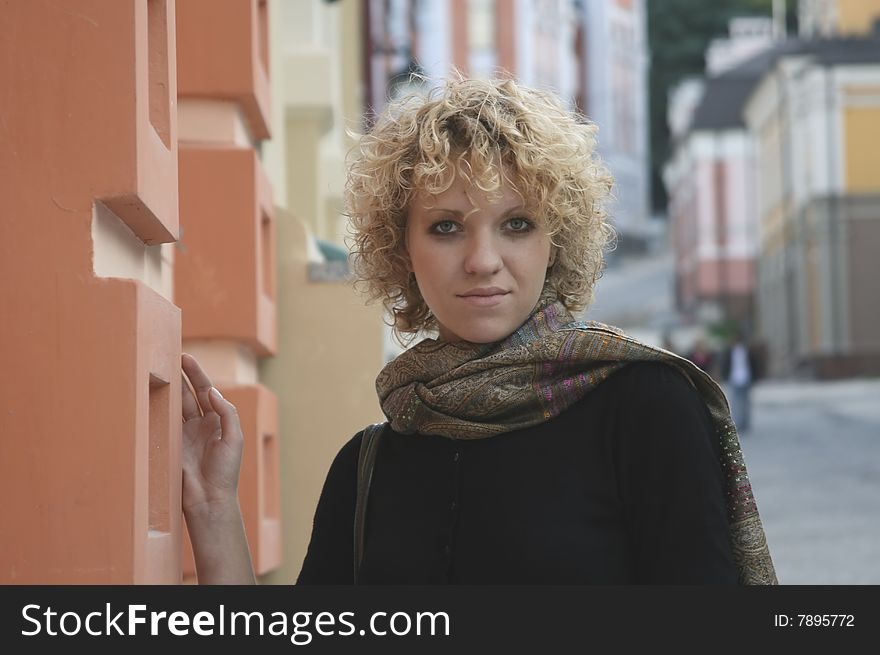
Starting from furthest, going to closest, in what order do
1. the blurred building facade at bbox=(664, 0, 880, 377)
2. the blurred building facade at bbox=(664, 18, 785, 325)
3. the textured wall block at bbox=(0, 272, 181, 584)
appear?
the blurred building facade at bbox=(664, 18, 785, 325) → the blurred building facade at bbox=(664, 0, 880, 377) → the textured wall block at bbox=(0, 272, 181, 584)

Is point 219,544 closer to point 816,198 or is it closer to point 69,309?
point 69,309

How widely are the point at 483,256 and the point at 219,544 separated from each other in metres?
0.70

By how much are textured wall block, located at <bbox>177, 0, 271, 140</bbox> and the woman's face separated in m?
1.42

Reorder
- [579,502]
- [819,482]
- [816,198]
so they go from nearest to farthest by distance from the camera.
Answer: [579,502] → [819,482] → [816,198]

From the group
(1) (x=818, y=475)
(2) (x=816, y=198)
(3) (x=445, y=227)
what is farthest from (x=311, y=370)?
(2) (x=816, y=198)

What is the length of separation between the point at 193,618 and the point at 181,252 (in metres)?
2.11

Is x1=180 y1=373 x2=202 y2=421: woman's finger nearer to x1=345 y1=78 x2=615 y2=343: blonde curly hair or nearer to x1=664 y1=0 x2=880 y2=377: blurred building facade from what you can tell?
x1=345 y1=78 x2=615 y2=343: blonde curly hair

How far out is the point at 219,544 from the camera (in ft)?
9.34

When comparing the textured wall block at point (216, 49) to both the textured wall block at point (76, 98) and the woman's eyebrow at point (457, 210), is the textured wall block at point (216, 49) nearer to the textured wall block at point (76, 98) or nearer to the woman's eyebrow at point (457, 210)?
the woman's eyebrow at point (457, 210)

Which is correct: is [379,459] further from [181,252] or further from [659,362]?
[181,252]

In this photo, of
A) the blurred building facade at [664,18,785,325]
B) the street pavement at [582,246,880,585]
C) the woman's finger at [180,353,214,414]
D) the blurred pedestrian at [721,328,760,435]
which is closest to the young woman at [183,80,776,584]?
the woman's finger at [180,353,214,414]

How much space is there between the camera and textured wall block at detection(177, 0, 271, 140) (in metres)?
4.04

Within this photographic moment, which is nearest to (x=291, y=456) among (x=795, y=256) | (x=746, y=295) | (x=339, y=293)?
(x=339, y=293)

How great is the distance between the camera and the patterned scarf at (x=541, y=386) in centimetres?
253
